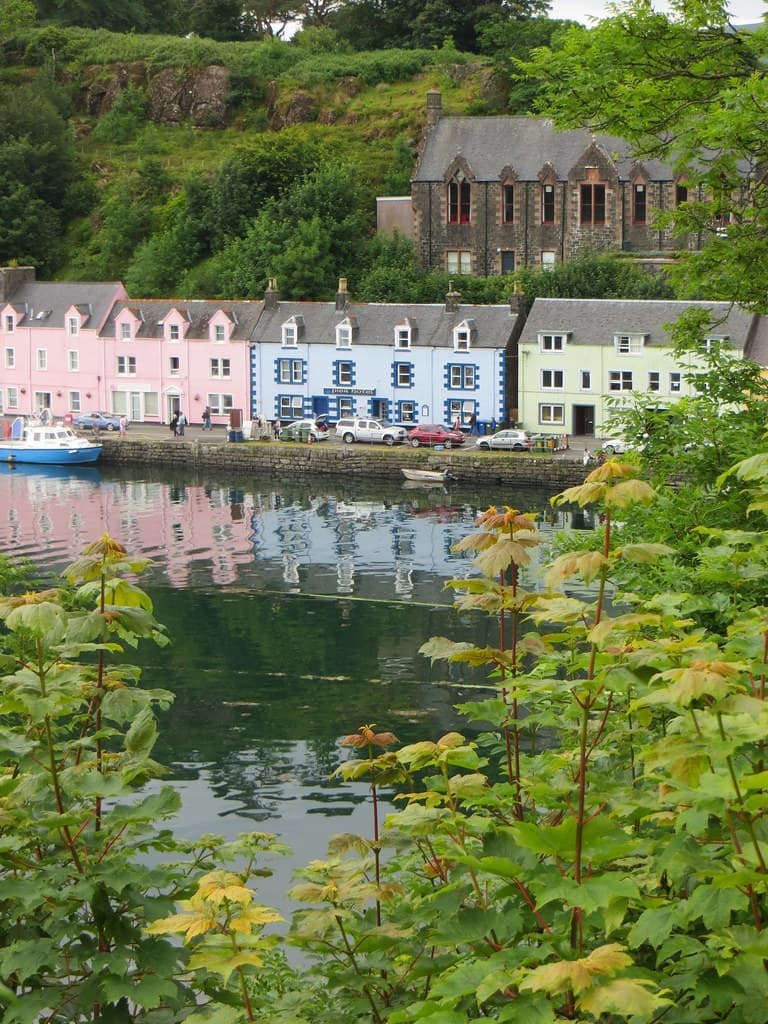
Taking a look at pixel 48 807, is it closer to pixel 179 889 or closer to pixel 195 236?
pixel 179 889

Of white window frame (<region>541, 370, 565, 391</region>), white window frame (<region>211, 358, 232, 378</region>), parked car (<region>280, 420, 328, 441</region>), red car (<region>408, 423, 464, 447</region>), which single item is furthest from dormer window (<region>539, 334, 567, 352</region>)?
white window frame (<region>211, 358, 232, 378</region>)

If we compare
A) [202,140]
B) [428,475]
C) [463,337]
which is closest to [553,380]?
[463,337]

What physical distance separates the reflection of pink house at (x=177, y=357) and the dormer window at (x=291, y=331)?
1846mm

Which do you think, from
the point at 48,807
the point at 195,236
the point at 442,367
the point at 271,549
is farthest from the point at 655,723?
the point at 195,236

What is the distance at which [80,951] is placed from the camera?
5.91m

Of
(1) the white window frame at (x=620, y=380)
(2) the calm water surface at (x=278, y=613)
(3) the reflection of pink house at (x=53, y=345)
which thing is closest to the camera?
(2) the calm water surface at (x=278, y=613)

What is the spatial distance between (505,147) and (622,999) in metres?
72.2

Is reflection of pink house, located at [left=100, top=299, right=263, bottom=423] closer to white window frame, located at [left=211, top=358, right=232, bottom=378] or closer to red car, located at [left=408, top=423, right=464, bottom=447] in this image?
white window frame, located at [left=211, top=358, right=232, bottom=378]

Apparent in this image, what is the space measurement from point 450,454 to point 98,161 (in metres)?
43.1

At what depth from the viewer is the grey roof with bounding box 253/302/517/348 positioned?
63594 millimetres

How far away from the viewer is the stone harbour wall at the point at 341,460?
184ft

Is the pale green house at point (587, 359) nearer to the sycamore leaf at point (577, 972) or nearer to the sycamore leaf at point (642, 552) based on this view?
the sycamore leaf at point (642, 552)

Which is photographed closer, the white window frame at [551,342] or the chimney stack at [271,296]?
the white window frame at [551,342]

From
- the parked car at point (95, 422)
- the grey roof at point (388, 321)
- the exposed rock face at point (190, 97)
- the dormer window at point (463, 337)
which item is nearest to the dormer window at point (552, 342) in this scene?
the grey roof at point (388, 321)
